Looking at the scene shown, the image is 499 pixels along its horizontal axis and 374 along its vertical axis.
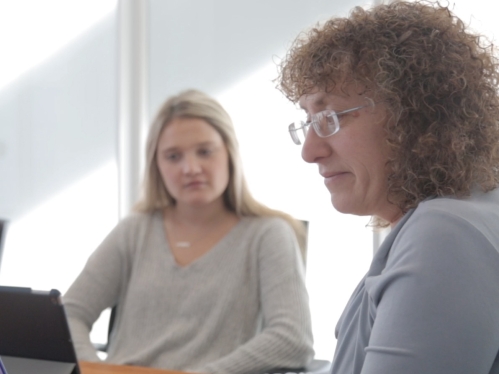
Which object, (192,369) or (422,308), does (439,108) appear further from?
(192,369)

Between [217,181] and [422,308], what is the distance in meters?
1.66

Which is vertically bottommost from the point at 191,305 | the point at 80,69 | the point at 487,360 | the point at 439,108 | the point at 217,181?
the point at 191,305

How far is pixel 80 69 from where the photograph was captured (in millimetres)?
3979

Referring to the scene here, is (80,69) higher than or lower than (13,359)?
higher

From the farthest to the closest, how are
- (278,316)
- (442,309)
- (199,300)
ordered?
1. (199,300)
2. (278,316)
3. (442,309)

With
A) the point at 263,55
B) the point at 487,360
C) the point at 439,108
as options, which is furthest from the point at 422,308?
the point at 263,55

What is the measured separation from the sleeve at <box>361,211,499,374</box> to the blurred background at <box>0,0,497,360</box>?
2.31m

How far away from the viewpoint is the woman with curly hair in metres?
0.97

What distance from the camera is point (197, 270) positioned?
98.7 inches

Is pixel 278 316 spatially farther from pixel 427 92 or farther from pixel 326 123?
pixel 427 92

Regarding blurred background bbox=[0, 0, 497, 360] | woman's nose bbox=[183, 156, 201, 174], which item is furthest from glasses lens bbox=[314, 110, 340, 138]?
blurred background bbox=[0, 0, 497, 360]

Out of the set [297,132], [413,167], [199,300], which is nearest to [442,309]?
[413,167]

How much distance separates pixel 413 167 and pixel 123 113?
2.82m

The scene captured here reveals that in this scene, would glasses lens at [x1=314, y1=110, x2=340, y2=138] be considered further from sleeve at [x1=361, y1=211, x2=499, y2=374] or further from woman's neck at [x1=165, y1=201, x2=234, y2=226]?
woman's neck at [x1=165, y1=201, x2=234, y2=226]
